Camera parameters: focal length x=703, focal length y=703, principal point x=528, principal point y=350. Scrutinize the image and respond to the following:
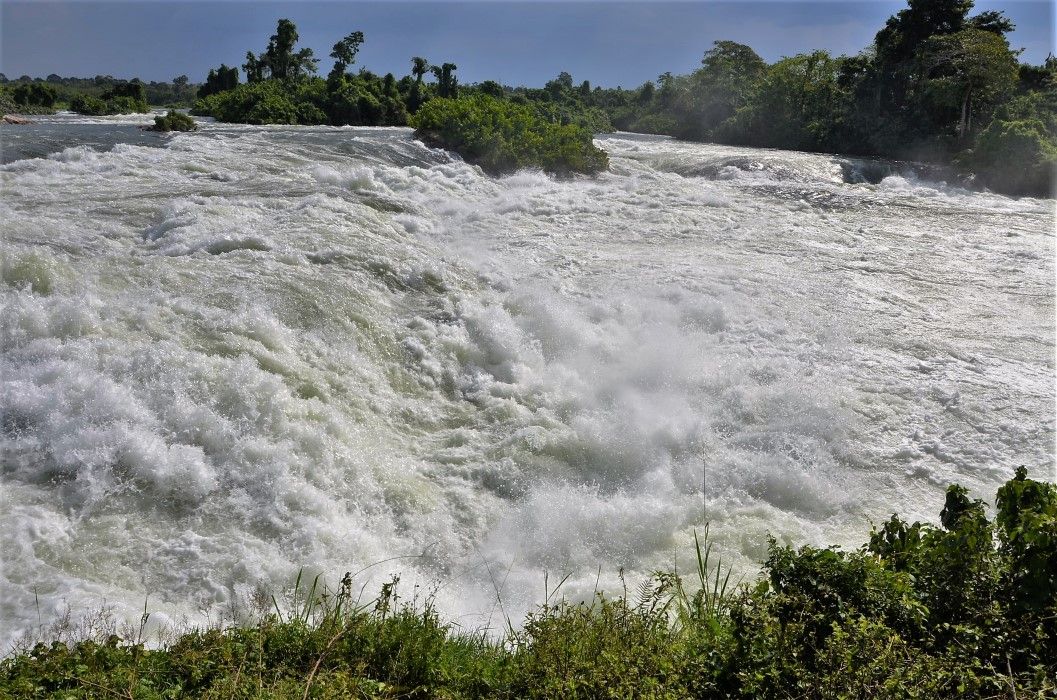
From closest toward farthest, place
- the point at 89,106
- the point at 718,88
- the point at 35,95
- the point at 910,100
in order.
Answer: the point at 910,100 → the point at 35,95 → the point at 89,106 → the point at 718,88

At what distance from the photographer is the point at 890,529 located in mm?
2957

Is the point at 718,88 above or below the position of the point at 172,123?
above

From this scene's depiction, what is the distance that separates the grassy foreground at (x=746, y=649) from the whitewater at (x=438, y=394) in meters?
0.84

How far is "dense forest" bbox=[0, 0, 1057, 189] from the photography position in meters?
16.6

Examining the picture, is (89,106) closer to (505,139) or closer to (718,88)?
(505,139)

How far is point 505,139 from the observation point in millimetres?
15336

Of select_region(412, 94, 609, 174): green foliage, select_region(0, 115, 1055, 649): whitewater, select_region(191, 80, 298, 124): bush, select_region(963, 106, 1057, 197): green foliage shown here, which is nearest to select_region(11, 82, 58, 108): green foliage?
select_region(191, 80, 298, 124): bush

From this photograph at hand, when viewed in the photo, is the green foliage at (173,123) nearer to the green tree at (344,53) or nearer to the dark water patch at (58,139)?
the dark water patch at (58,139)

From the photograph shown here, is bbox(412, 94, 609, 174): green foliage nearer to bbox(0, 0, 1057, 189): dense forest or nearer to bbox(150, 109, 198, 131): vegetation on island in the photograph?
bbox(0, 0, 1057, 189): dense forest

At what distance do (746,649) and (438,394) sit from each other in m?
3.71

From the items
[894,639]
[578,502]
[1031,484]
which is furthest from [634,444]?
[894,639]

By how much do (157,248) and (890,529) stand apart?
20.8 ft

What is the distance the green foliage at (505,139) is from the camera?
14.9 meters

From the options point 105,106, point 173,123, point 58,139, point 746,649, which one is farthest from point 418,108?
point 746,649
